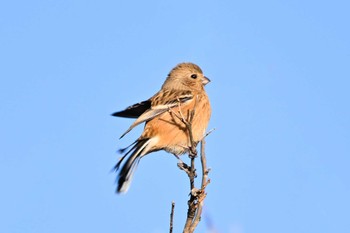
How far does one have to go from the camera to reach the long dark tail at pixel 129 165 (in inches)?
246

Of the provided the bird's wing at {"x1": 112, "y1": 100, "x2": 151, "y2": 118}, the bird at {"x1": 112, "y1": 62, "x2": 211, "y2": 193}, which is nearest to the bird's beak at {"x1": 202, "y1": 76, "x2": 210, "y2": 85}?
the bird at {"x1": 112, "y1": 62, "x2": 211, "y2": 193}

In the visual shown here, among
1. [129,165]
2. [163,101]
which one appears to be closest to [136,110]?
[163,101]

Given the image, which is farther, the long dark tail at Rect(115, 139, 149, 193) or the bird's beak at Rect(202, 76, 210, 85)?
the bird's beak at Rect(202, 76, 210, 85)

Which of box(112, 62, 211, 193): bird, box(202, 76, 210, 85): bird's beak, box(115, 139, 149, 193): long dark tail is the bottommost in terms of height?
box(115, 139, 149, 193): long dark tail

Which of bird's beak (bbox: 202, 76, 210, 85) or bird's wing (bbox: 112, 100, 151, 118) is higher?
bird's beak (bbox: 202, 76, 210, 85)

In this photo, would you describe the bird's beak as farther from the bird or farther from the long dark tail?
the long dark tail

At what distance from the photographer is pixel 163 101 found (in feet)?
27.4

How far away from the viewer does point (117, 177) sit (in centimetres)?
639

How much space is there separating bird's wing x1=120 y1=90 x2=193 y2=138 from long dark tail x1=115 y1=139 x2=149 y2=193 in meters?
0.30

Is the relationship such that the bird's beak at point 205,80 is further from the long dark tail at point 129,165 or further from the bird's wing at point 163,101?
the long dark tail at point 129,165

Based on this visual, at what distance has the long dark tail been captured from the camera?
20.5 feet

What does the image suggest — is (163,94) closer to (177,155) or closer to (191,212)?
(177,155)

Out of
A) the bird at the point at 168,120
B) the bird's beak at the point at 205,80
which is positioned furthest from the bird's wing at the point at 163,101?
the bird's beak at the point at 205,80

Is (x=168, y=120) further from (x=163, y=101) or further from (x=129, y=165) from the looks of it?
(x=129, y=165)
